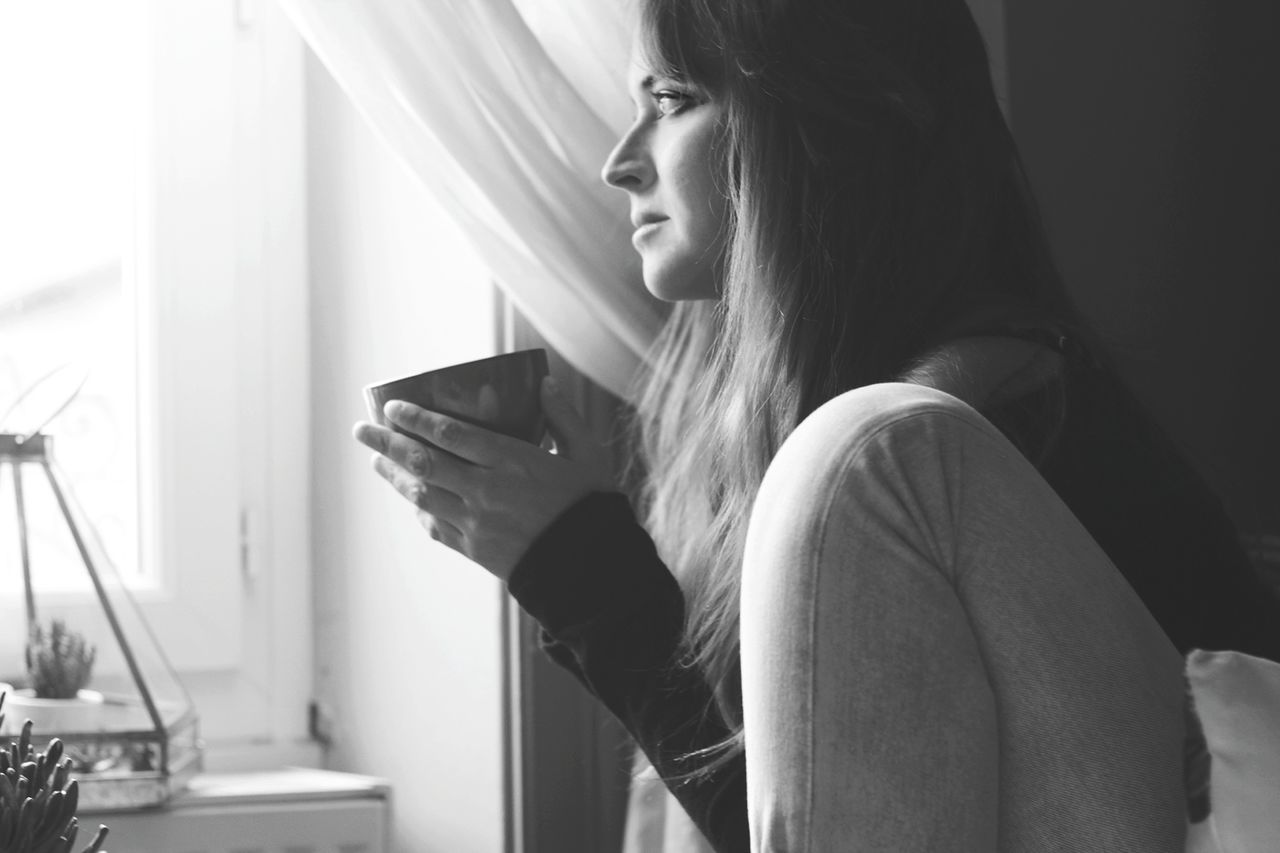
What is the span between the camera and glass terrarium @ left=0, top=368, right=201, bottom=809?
3.81 ft

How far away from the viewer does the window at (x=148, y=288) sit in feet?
4.71

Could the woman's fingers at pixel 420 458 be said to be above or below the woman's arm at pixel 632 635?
above

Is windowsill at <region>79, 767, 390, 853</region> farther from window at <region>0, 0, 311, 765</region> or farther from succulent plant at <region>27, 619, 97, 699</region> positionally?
window at <region>0, 0, 311, 765</region>

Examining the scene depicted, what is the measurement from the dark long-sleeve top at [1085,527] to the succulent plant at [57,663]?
54cm

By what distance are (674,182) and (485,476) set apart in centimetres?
25

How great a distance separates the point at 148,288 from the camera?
56.7 inches

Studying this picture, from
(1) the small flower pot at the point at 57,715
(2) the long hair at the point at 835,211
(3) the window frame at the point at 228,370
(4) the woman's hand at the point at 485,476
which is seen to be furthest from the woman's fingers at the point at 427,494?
(3) the window frame at the point at 228,370

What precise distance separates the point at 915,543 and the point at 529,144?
2.32ft

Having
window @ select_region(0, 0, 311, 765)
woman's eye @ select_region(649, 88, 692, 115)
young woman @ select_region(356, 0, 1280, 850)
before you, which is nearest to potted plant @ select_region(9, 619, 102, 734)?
window @ select_region(0, 0, 311, 765)

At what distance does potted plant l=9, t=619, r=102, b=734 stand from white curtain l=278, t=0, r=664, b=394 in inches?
20.4

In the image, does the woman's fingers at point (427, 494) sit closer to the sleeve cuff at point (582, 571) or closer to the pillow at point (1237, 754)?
the sleeve cuff at point (582, 571)

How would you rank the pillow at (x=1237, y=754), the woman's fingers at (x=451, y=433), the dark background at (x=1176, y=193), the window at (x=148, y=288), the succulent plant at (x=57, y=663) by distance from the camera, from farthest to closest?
the window at (x=148, y=288) → the dark background at (x=1176, y=193) → the succulent plant at (x=57, y=663) → the woman's fingers at (x=451, y=433) → the pillow at (x=1237, y=754)

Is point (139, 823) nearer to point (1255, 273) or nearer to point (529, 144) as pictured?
point (529, 144)

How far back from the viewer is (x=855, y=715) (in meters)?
0.51
